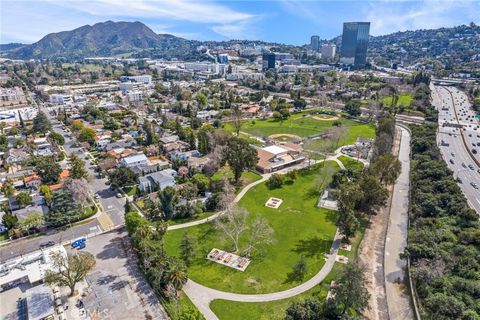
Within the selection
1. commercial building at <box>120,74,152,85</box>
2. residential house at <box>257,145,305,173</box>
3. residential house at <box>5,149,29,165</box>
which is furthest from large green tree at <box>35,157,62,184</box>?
commercial building at <box>120,74,152,85</box>

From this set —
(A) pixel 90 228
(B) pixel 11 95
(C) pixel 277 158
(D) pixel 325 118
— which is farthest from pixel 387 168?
(B) pixel 11 95

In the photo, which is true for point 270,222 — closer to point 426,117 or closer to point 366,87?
point 426,117

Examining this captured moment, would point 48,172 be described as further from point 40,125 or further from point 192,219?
point 40,125

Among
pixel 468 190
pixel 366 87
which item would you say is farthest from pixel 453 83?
pixel 468 190

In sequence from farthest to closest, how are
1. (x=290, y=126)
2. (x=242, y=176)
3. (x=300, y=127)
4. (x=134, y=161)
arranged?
(x=290, y=126) < (x=300, y=127) < (x=134, y=161) < (x=242, y=176)

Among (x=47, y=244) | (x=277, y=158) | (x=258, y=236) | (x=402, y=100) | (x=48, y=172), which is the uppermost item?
(x=402, y=100)

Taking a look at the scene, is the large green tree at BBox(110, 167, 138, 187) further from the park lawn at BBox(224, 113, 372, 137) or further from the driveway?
the park lawn at BBox(224, 113, 372, 137)
